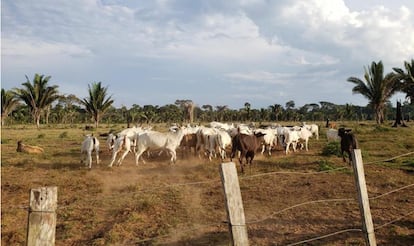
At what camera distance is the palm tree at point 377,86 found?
3272cm

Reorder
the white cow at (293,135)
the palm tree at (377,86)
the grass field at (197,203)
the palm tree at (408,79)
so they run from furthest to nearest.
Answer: the palm tree at (377,86), the palm tree at (408,79), the white cow at (293,135), the grass field at (197,203)

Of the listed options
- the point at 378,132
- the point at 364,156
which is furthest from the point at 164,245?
the point at 378,132

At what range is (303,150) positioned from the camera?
18188mm

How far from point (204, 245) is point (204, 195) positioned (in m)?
3.05

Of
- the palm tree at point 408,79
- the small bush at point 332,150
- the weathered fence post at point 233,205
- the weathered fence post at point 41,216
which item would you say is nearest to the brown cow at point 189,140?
the small bush at point 332,150

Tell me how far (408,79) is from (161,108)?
1940 inches

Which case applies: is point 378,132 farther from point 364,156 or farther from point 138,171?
point 138,171

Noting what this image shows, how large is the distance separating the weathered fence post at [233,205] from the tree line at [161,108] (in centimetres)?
3040

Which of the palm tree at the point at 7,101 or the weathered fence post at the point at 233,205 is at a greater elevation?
the palm tree at the point at 7,101

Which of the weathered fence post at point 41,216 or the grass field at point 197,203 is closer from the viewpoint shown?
the weathered fence post at point 41,216

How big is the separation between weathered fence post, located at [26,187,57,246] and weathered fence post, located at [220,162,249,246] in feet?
5.39

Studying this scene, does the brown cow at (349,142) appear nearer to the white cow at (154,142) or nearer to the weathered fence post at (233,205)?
the white cow at (154,142)

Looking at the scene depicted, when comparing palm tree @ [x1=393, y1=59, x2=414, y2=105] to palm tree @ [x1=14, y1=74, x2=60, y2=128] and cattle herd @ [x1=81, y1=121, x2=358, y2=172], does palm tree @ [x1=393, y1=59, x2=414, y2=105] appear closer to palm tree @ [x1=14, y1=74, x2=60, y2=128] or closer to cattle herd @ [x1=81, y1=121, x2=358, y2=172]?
cattle herd @ [x1=81, y1=121, x2=358, y2=172]

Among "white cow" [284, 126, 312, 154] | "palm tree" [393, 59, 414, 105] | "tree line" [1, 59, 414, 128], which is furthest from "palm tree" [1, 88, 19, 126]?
"palm tree" [393, 59, 414, 105]
